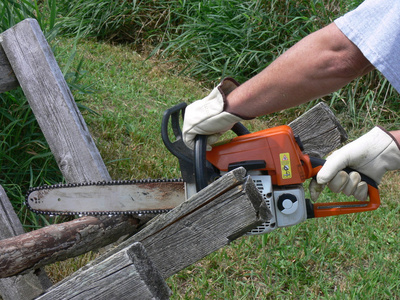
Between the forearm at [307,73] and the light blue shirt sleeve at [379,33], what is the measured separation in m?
0.06

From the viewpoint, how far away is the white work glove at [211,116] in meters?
1.91

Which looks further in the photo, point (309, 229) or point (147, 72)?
point (147, 72)

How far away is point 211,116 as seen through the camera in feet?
6.31

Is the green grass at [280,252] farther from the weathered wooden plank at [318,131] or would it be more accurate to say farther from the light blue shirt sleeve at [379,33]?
the light blue shirt sleeve at [379,33]

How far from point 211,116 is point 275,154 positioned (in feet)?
1.09

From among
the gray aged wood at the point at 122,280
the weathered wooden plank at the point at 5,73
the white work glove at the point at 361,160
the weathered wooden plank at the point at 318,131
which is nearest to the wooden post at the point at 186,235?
the gray aged wood at the point at 122,280

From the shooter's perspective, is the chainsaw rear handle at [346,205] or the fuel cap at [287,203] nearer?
the fuel cap at [287,203]

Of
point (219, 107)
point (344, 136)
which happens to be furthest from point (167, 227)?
point (344, 136)

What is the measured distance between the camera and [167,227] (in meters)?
1.81

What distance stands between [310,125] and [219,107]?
3.08ft

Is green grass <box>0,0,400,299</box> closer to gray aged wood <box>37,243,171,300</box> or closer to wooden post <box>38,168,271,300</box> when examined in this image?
wooden post <box>38,168,271,300</box>

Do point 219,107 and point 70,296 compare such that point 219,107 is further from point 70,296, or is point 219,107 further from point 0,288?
point 0,288

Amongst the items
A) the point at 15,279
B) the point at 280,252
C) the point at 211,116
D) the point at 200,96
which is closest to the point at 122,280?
the point at 211,116

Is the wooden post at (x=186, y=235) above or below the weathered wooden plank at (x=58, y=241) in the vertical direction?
above
